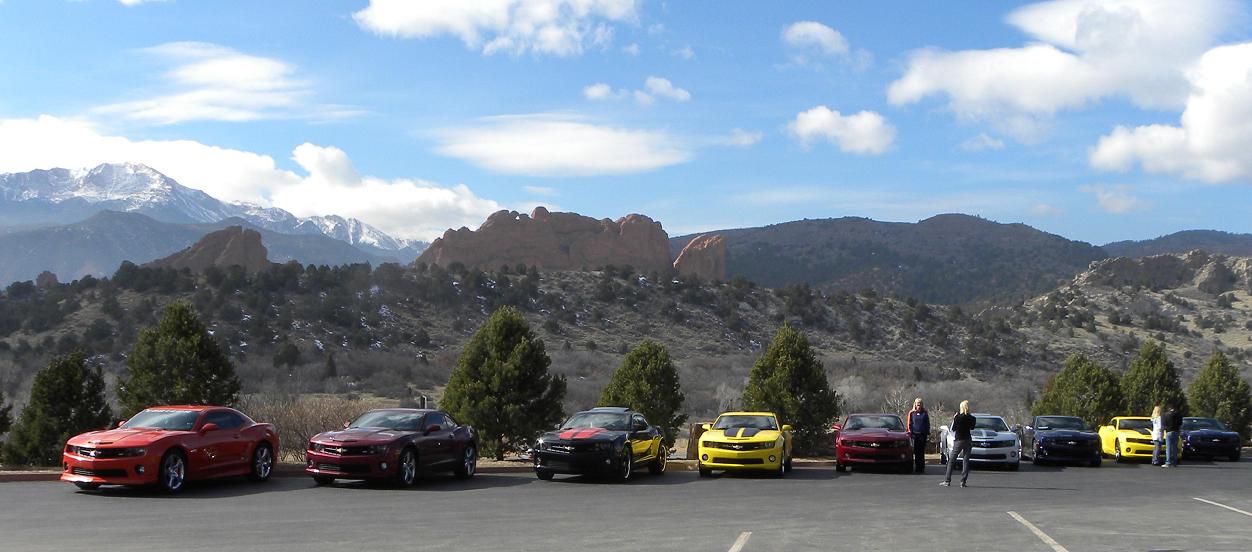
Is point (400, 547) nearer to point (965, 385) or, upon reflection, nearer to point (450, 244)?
point (965, 385)

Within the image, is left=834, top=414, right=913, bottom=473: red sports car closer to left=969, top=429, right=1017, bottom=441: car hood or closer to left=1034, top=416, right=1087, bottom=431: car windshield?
left=969, top=429, right=1017, bottom=441: car hood

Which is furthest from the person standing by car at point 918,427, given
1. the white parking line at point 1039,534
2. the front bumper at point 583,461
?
the white parking line at point 1039,534

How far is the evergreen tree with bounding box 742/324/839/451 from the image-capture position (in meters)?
29.2

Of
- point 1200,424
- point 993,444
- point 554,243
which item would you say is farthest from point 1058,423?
point 554,243

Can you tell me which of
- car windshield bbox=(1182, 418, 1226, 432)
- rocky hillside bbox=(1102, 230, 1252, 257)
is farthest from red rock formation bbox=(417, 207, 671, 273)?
car windshield bbox=(1182, 418, 1226, 432)

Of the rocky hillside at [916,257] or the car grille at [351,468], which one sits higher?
the rocky hillside at [916,257]

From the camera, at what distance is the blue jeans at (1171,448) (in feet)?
93.2

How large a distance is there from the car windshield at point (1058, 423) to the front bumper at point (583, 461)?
14703 millimetres

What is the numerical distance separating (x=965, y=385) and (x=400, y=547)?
52.7 m

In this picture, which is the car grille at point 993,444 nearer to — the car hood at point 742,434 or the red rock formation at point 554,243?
the car hood at point 742,434

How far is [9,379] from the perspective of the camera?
50.1 m

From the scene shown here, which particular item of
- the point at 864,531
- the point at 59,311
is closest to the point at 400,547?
the point at 864,531

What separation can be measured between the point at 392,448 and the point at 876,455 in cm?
1064

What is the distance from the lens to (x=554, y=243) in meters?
124
